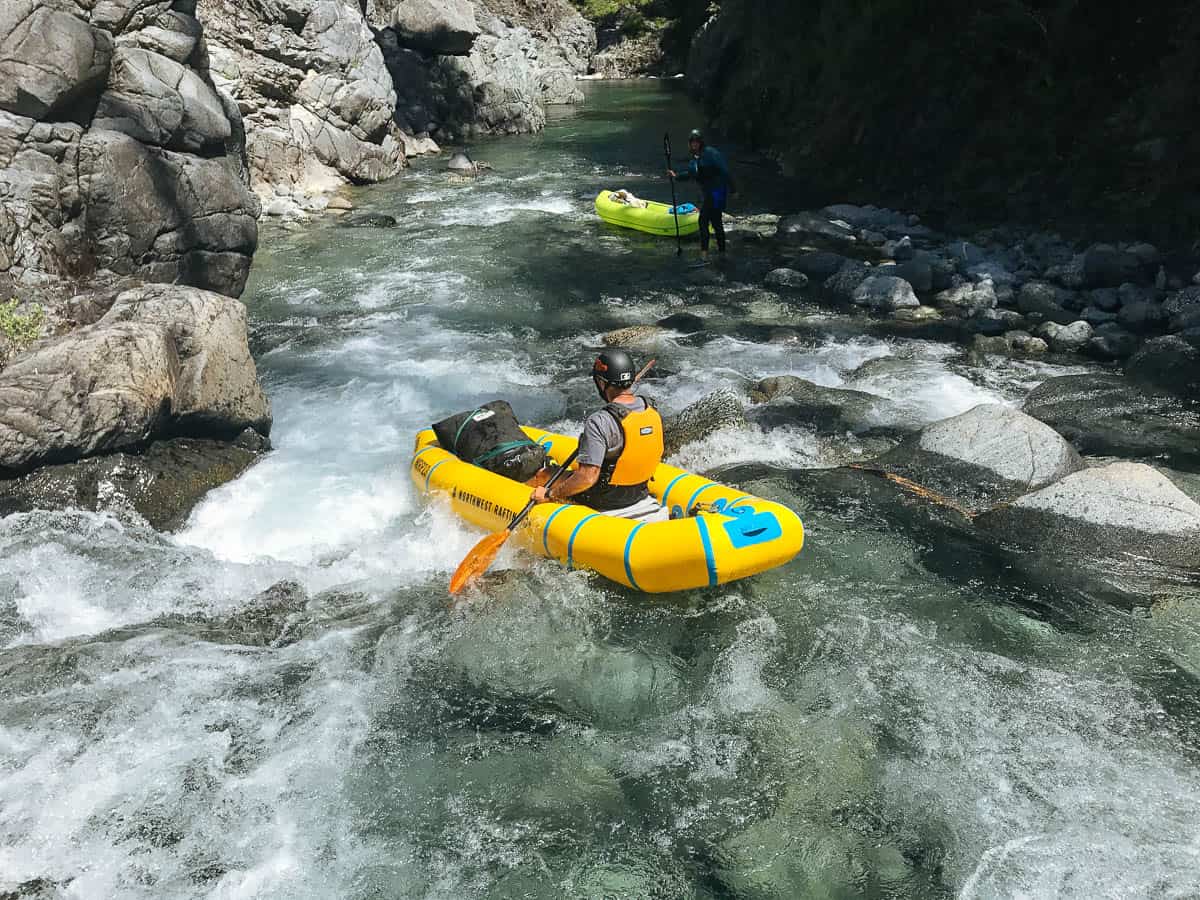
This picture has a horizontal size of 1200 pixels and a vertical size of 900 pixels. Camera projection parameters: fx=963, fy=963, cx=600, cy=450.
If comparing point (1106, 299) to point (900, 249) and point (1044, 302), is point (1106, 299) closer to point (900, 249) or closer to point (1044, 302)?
point (1044, 302)

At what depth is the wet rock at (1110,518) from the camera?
5.36m

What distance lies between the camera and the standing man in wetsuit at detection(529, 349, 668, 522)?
521 cm

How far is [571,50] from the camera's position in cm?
4050

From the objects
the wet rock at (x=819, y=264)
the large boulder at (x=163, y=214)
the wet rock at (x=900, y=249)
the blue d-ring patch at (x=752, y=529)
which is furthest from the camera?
the wet rock at (x=900, y=249)

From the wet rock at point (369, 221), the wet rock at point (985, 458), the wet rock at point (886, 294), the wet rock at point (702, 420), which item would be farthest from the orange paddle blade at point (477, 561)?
the wet rock at point (369, 221)

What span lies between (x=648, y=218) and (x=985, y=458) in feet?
27.9

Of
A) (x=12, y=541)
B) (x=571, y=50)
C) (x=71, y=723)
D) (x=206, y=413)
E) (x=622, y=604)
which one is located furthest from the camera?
(x=571, y=50)

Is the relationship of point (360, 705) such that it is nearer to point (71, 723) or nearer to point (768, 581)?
point (71, 723)

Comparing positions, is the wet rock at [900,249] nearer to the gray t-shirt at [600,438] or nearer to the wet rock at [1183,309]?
the wet rock at [1183,309]

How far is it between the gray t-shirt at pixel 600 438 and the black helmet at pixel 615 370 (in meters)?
0.16

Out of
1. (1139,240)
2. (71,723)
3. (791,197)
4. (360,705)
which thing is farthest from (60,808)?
(791,197)

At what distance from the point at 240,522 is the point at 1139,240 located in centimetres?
994

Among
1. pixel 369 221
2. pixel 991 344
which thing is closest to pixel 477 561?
pixel 991 344

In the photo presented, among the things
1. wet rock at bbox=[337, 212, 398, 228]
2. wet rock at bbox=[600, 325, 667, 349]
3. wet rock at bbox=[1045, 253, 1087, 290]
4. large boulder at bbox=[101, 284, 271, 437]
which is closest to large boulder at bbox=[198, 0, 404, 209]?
wet rock at bbox=[337, 212, 398, 228]
